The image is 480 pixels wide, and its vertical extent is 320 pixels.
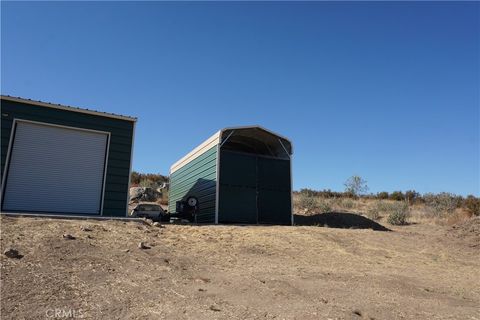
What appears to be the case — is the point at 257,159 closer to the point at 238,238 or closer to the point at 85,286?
the point at 238,238

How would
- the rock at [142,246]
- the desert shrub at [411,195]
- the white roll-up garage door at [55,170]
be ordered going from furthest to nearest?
1. the desert shrub at [411,195]
2. the white roll-up garage door at [55,170]
3. the rock at [142,246]

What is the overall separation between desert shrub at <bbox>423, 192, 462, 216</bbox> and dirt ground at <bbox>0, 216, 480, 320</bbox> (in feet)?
59.4

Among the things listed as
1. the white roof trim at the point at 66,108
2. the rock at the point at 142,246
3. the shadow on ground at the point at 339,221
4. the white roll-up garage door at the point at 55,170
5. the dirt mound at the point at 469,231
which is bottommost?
the rock at the point at 142,246

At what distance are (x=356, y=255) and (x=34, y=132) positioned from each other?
10.8 metres

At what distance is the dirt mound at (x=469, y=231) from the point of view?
1652 cm

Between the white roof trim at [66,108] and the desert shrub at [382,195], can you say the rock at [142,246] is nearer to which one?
the white roof trim at [66,108]

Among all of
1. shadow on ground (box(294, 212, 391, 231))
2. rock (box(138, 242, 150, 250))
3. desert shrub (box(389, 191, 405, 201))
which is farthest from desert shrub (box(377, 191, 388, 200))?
rock (box(138, 242, 150, 250))

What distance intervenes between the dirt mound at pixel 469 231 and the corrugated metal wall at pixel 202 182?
9.93 meters

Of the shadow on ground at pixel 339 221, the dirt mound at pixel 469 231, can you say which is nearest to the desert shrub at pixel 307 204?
the shadow on ground at pixel 339 221

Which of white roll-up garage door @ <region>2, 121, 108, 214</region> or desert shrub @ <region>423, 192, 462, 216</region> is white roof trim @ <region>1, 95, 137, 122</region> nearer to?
white roll-up garage door @ <region>2, 121, 108, 214</region>

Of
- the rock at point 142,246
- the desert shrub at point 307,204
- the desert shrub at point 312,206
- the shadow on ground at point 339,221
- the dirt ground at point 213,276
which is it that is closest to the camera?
the dirt ground at point 213,276

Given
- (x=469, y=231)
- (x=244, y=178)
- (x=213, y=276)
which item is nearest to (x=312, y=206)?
(x=244, y=178)

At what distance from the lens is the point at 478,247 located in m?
15.8

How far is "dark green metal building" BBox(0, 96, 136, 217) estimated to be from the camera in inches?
543
